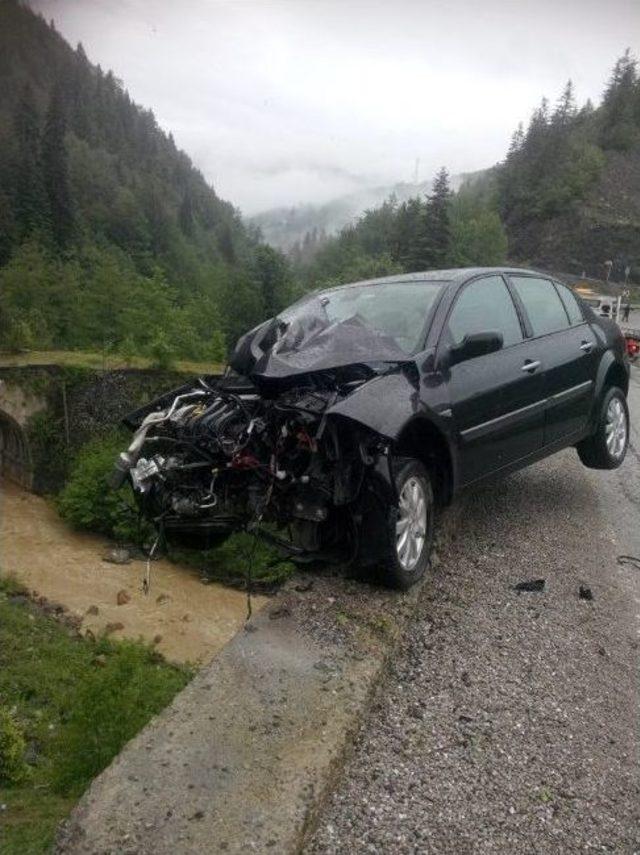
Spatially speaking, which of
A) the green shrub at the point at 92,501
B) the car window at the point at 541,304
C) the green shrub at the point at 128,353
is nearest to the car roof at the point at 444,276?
the car window at the point at 541,304

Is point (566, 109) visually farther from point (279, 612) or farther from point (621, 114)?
point (279, 612)

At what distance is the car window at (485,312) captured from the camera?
4.54 meters

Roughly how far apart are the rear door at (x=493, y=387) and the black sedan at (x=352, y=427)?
0.01 m

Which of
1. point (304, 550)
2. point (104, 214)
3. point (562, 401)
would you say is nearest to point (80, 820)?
point (304, 550)

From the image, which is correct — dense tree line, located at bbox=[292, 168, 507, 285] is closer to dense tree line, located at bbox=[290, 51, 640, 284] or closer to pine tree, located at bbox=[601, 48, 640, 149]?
dense tree line, located at bbox=[290, 51, 640, 284]

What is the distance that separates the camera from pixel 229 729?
2.72 m

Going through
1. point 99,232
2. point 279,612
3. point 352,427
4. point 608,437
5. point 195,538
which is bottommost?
point 279,612

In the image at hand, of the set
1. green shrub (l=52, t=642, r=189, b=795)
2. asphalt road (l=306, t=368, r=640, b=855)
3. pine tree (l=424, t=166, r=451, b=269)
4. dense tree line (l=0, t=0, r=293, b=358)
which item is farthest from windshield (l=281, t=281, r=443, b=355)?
pine tree (l=424, t=166, r=451, b=269)

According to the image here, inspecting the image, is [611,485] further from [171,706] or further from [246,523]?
[171,706]

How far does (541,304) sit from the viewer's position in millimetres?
5551

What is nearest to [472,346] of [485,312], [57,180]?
[485,312]

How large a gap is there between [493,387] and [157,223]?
277 feet

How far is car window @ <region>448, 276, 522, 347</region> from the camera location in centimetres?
454

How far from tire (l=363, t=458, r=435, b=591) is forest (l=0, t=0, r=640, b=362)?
55.5 ft
